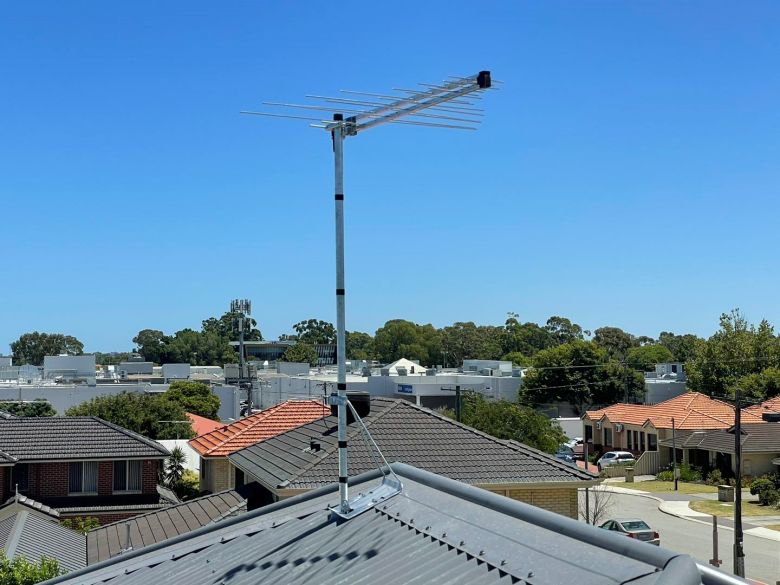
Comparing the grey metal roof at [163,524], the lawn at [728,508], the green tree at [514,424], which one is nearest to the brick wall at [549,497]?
the grey metal roof at [163,524]

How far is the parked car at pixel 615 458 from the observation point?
61000 mm

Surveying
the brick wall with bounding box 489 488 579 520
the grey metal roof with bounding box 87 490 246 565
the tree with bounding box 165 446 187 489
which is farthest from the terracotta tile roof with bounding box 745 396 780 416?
the grey metal roof with bounding box 87 490 246 565

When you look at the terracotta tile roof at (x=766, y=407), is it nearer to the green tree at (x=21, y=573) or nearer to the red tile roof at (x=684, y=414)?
the red tile roof at (x=684, y=414)

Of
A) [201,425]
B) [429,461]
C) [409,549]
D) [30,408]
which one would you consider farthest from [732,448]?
[409,549]

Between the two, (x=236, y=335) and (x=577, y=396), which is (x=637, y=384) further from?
(x=236, y=335)

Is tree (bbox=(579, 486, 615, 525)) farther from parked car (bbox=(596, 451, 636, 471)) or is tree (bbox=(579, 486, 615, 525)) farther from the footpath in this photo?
parked car (bbox=(596, 451, 636, 471))

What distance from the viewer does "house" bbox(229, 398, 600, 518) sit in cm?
1972

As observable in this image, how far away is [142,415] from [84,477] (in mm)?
20320

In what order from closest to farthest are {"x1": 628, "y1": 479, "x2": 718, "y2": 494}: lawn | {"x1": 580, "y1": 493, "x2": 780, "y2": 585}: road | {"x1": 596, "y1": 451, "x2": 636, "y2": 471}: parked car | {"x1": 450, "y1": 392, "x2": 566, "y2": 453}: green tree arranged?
1. {"x1": 580, "y1": 493, "x2": 780, "y2": 585}: road
2. {"x1": 450, "y1": 392, "x2": 566, "y2": 453}: green tree
3. {"x1": 628, "y1": 479, "x2": 718, "y2": 494}: lawn
4. {"x1": 596, "y1": 451, "x2": 636, "y2": 471}: parked car

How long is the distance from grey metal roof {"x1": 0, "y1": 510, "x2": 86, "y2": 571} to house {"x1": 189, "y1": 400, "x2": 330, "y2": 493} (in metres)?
4.60

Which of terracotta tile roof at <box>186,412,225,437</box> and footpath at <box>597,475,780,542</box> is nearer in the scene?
footpath at <box>597,475,780,542</box>

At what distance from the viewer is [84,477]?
32062 mm

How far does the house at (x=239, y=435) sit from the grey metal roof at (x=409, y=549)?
18941 mm

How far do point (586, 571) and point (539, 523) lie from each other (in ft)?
3.03
